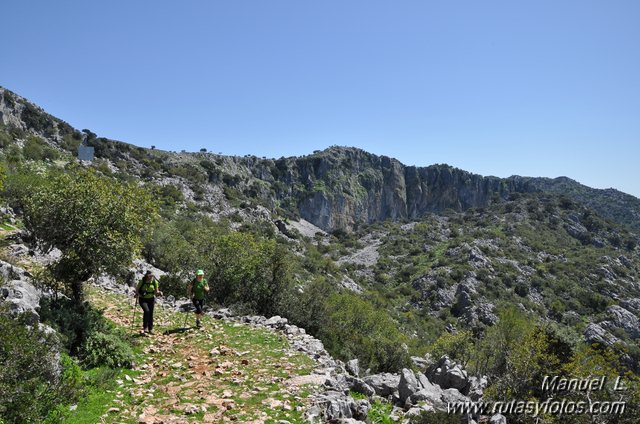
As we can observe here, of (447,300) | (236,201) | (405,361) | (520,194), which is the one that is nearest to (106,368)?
(405,361)

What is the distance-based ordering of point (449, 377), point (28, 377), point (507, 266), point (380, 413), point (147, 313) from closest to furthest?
point (28, 377) < point (380, 413) < point (147, 313) < point (449, 377) < point (507, 266)

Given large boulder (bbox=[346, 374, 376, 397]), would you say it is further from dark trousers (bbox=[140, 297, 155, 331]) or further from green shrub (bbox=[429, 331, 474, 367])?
green shrub (bbox=[429, 331, 474, 367])

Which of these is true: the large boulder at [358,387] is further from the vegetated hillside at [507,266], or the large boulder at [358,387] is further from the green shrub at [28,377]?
the vegetated hillside at [507,266]

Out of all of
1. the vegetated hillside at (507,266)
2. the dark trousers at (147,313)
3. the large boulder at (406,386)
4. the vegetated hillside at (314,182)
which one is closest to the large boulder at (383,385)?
the large boulder at (406,386)

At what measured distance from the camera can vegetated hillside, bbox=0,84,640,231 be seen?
260ft

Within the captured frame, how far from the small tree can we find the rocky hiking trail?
284cm

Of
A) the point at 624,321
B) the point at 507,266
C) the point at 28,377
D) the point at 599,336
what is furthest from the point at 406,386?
the point at 507,266

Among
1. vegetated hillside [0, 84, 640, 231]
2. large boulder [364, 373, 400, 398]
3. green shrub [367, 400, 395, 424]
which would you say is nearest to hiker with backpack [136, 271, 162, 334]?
large boulder [364, 373, 400, 398]

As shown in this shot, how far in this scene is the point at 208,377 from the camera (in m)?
11.1

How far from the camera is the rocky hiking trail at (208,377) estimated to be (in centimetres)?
881

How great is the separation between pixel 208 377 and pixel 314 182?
449ft

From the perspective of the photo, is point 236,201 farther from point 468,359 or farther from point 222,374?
point 222,374

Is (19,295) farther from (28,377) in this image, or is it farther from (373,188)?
(373,188)

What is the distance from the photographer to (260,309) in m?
23.8
